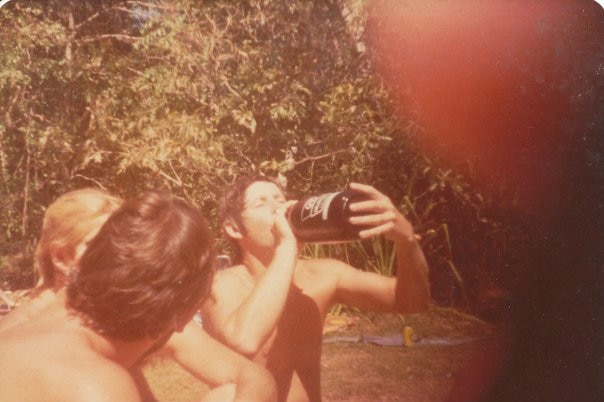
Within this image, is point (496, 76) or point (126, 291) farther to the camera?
point (496, 76)

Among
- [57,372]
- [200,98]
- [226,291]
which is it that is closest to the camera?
[57,372]

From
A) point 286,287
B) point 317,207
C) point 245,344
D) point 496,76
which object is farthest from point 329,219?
point 496,76

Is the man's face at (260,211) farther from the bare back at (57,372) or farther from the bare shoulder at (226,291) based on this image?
the bare back at (57,372)

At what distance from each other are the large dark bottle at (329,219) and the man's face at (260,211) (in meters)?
0.10

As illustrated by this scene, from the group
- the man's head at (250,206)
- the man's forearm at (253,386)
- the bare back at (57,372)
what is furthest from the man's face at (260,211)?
the bare back at (57,372)

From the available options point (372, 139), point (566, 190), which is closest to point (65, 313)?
point (372, 139)

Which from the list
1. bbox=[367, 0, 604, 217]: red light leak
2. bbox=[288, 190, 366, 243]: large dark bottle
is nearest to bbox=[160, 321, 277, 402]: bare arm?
bbox=[288, 190, 366, 243]: large dark bottle

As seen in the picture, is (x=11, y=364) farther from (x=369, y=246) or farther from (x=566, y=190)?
(x=566, y=190)

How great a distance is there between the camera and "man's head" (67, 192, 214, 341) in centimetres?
74

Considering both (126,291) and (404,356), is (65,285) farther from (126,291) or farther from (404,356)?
(404,356)

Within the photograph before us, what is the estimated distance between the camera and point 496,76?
110 centimetres

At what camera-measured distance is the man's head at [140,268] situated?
743mm

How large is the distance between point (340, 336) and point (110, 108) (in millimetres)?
617

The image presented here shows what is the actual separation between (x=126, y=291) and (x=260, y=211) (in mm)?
316
